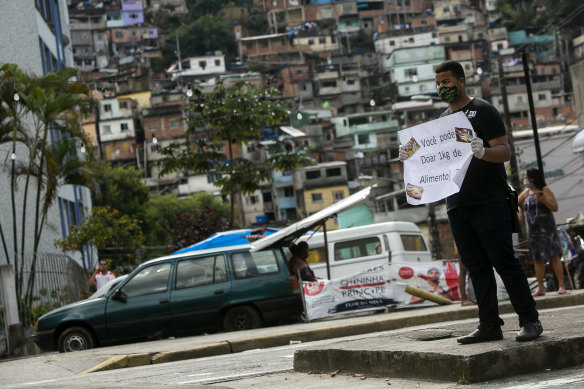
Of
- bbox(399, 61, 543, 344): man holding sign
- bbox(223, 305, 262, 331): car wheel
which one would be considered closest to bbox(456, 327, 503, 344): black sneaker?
bbox(399, 61, 543, 344): man holding sign

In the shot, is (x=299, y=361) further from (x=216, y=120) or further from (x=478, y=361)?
(x=216, y=120)

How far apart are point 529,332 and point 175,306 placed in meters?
11.1

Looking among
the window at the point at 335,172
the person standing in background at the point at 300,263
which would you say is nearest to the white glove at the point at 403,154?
the person standing in background at the point at 300,263

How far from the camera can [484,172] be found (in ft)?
20.0

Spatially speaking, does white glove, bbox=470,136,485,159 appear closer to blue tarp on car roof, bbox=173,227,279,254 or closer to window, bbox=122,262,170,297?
window, bbox=122,262,170,297

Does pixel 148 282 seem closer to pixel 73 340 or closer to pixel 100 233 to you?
pixel 73 340

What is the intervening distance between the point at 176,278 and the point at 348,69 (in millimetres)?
114979

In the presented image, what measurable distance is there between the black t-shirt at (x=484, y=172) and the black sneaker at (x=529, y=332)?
32.9 inches

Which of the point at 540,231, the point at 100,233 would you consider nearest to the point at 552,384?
the point at 540,231

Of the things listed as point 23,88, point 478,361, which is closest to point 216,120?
point 23,88

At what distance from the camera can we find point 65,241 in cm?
2741

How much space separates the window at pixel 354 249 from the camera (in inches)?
1019

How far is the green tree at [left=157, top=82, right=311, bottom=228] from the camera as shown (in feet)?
84.9

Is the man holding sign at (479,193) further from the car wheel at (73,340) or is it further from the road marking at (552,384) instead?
the car wheel at (73,340)
